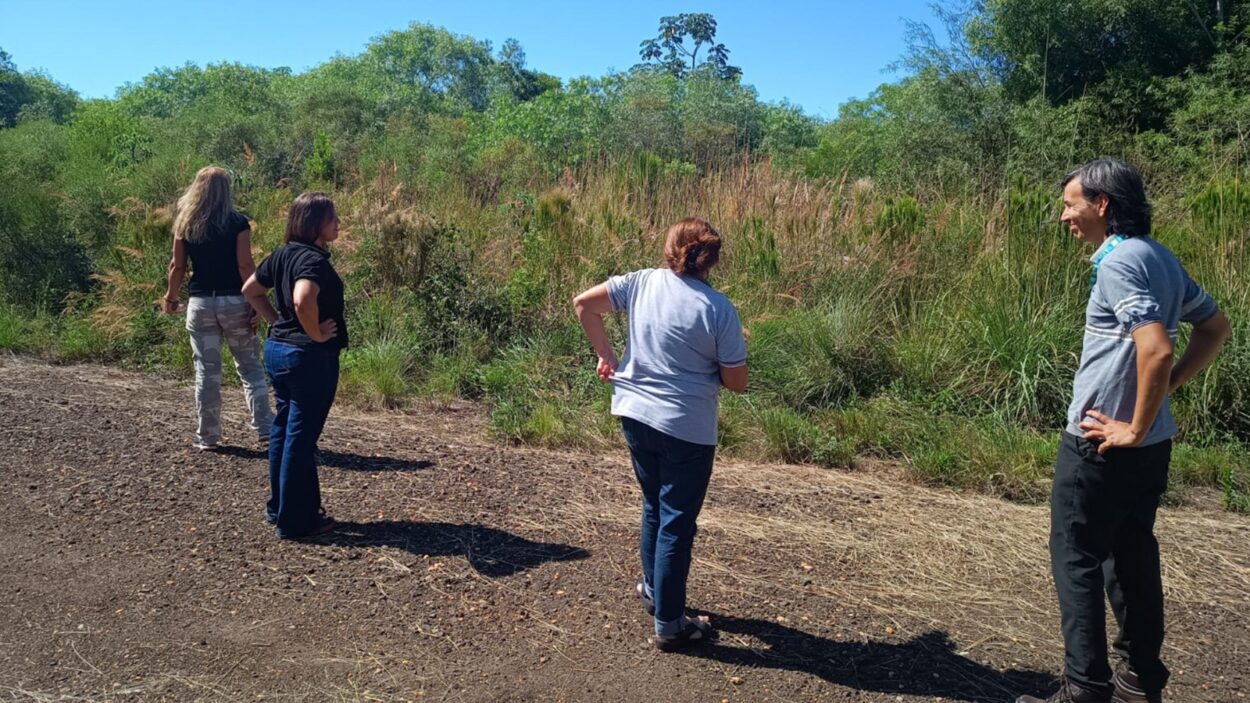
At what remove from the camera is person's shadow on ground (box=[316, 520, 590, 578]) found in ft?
16.1

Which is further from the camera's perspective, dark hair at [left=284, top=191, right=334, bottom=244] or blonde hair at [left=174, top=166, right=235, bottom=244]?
blonde hair at [left=174, top=166, right=235, bottom=244]

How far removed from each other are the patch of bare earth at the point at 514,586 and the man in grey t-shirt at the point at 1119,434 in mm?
511

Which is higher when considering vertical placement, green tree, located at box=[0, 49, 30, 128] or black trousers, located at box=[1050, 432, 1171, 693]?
green tree, located at box=[0, 49, 30, 128]

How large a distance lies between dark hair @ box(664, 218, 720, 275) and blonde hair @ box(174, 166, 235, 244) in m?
3.58

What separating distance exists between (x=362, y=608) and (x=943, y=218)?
708 cm

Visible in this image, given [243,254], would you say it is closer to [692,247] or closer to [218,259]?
[218,259]

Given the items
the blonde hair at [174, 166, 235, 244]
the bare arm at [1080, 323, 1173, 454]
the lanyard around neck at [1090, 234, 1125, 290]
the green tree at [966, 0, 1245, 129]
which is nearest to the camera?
the bare arm at [1080, 323, 1173, 454]

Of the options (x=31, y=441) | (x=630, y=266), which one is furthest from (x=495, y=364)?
(x=31, y=441)

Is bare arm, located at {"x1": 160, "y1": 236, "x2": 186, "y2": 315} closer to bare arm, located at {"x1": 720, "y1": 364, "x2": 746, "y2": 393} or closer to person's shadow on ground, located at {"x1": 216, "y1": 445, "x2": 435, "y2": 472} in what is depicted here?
person's shadow on ground, located at {"x1": 216, "y1": 445, "x2": 435, "y2": 472}

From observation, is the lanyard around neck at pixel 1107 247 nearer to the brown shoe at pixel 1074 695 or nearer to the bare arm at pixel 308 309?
the brown shoe at pixel 1074 695

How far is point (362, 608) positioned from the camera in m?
4.40

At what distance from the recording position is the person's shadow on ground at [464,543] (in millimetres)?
4900

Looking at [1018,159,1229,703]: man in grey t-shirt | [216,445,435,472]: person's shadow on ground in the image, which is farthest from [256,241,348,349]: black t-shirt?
[1018,159,1229,703]: man in grey t-shirt

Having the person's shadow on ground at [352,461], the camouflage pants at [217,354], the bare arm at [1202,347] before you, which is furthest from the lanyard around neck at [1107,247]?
the camouflage pants at [217,354]
